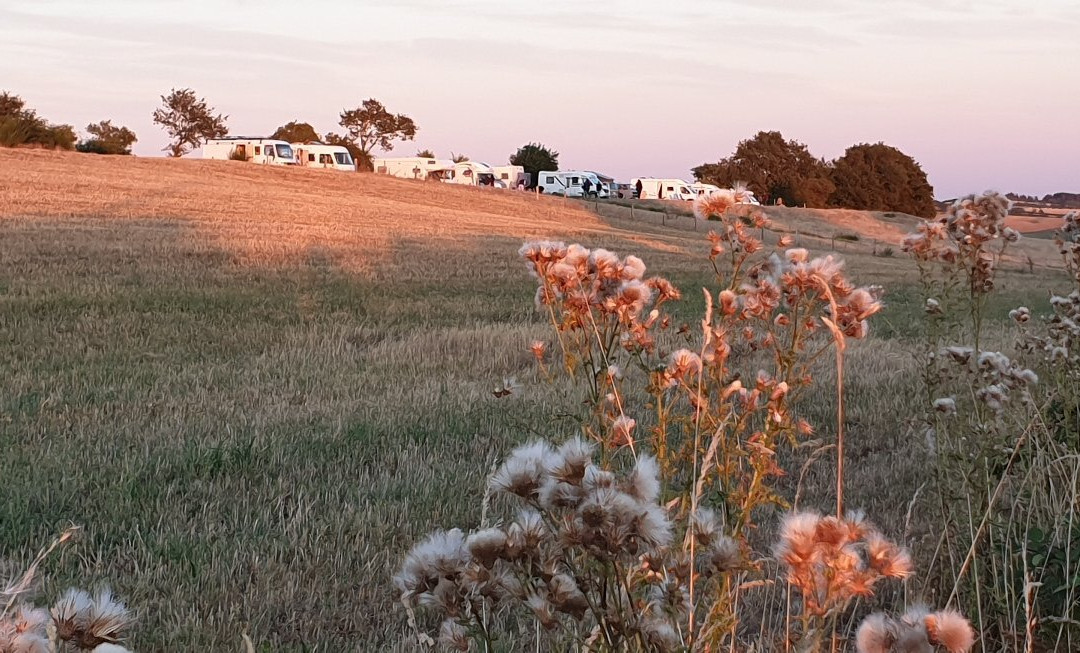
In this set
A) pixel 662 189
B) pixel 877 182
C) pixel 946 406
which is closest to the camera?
pixel 946 406

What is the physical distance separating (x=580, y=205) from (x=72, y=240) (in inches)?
1396

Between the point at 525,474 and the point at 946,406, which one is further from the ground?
the point at 525,474

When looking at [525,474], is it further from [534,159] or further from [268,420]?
[534,159]

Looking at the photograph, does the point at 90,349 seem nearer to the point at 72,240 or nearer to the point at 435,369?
the point at 435,369

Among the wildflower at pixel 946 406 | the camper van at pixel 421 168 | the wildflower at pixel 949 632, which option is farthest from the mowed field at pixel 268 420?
the camper van at pixel 421 168

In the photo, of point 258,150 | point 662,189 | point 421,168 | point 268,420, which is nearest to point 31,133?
point 258,150

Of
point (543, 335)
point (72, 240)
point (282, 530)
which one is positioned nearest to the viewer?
point (282, 530)

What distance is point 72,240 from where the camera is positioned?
15.6 metres

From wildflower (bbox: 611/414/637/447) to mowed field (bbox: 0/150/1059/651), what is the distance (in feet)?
1.92

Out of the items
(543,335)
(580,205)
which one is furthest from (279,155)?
(543,335)

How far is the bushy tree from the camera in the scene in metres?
51.2

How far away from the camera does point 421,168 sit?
67.0 meters

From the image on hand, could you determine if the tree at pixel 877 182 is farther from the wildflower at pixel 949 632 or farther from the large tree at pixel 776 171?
the wildflower at pixel 949 632

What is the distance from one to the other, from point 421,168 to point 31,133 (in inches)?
909
